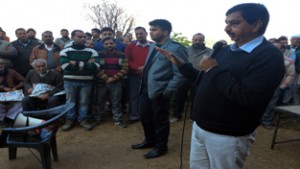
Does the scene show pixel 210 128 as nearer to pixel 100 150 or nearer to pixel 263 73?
pixel 263 73

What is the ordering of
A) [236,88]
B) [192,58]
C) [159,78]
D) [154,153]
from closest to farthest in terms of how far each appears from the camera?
[236,88] < [159,78] < [154,153] < [192,58]

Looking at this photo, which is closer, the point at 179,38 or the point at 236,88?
the point at 236,88

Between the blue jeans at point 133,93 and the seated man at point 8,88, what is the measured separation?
2107 mm

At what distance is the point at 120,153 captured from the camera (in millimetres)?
4203

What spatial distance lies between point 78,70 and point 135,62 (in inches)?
46.6

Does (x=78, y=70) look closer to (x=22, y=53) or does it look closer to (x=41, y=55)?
(x=41, y=55)

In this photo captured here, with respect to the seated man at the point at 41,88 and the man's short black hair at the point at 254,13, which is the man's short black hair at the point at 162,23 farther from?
the seated man at the point at 41,88

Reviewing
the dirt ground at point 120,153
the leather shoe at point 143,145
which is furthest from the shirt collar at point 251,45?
the leather shoe at point 143,145

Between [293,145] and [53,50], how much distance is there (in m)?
5.01

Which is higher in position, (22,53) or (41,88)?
(22,53)

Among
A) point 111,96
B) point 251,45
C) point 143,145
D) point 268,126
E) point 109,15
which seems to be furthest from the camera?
point 109,15

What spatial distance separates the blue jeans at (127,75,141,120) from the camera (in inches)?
225

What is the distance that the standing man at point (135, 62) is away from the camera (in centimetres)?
556

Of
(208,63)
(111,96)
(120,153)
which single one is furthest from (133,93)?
(208,63)
